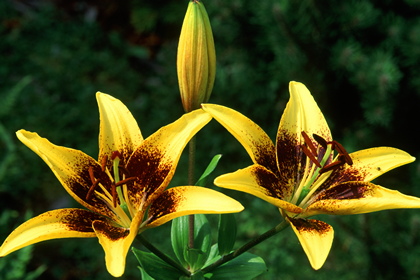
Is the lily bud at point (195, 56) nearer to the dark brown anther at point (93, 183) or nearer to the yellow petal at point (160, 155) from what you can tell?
the yellow petal at point (160, 155)

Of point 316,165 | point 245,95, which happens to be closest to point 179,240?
point 316,165

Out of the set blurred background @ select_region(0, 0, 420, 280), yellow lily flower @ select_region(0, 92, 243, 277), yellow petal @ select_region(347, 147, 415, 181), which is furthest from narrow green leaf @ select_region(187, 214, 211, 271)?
blurred background @ select_region(0, 0, 420, 280)

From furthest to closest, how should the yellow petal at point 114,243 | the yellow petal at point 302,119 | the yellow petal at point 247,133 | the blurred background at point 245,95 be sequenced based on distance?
the blurred background at point 245,95 < the yellow petal at point 302,119 < the yellow petal at point 247,133 < the yellow petal at point 114,243

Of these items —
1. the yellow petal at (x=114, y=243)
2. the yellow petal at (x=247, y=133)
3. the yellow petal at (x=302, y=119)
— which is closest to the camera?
the yellow petal at (x=114, y=243)

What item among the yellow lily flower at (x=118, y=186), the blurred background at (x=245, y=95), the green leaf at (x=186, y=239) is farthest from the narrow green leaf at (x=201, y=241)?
the blurred background at (x=245, y=95)

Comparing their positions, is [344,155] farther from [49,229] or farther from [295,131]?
[49,229]

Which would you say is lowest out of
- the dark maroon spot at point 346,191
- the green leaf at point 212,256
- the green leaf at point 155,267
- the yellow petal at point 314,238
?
the green leaf at point 212,256

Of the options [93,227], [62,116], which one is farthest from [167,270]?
[62,116]
